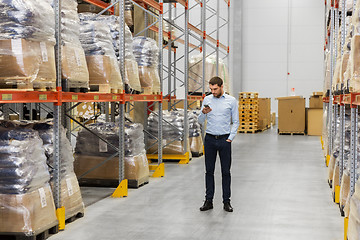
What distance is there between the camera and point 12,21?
16.3ft

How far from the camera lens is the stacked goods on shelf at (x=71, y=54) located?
5836 mm

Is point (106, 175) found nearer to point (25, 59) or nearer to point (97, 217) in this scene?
point (97, 217)

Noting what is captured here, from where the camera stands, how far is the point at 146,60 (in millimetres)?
9008

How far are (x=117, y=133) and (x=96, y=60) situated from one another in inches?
70.8

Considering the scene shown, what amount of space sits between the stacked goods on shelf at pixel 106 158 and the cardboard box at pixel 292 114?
12.3 m

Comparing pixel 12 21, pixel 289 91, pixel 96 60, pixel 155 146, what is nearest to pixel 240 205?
pixel 96 60

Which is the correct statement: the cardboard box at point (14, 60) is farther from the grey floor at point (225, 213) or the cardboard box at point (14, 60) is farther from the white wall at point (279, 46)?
the white wall at point (279, 46)

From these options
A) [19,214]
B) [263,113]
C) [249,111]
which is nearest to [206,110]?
[19,214]

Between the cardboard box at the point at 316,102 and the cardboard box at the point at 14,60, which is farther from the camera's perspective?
the cardboard box at the point at 316,102

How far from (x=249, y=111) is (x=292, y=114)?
2084 mm

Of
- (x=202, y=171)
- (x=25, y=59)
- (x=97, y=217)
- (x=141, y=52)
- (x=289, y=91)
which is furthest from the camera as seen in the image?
(x=289, y=91)

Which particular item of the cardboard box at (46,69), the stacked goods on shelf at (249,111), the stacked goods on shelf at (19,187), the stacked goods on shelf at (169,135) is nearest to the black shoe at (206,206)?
the stacked goods on shelf at (19,187)

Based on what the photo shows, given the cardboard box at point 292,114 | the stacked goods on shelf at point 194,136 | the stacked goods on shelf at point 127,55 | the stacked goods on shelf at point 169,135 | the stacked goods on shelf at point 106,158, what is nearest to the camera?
the stacked goods on shelf at point 127,55

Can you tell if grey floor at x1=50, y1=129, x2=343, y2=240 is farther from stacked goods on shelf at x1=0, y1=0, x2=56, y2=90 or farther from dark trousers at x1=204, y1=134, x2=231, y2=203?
stacked goods on shelf at x1=0, y1=0, x2=56, y2=90
